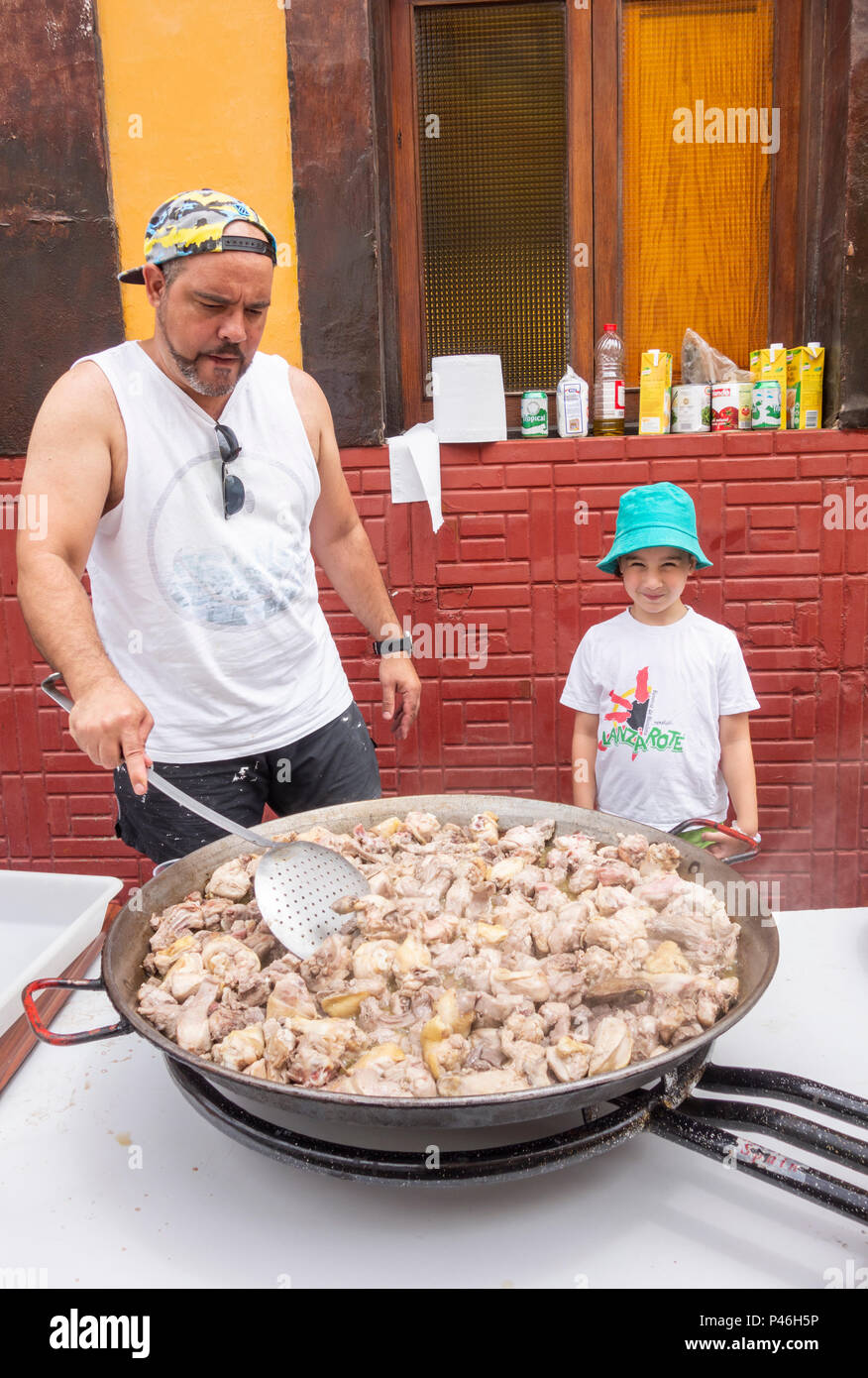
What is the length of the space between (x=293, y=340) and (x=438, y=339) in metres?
0.61

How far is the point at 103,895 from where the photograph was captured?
2.20m

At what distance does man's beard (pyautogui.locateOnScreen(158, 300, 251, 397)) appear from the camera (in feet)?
7.40

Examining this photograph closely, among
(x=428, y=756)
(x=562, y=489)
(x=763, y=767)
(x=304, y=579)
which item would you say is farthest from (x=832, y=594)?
(x=304, y=579)

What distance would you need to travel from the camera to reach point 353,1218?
1.42m

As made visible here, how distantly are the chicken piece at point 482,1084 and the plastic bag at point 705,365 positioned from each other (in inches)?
121

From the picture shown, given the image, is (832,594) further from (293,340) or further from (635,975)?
(635,975)

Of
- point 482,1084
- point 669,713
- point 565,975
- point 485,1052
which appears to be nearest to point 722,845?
point 669,713

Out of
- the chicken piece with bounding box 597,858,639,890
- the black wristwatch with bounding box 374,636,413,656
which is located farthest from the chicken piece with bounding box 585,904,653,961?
the black wristwatch with bounding box 374,636,413,656

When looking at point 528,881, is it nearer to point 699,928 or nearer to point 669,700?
point 699,928

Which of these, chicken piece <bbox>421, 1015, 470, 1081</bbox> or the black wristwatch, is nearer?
chicken piece <bbox>421, 1015, 470, 1081</bbox>

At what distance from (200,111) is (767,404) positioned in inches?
93.5

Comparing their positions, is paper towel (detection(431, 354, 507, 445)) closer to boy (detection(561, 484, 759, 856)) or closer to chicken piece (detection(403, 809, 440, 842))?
boy (detection(561, 484, 759, 856))

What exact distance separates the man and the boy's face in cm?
72

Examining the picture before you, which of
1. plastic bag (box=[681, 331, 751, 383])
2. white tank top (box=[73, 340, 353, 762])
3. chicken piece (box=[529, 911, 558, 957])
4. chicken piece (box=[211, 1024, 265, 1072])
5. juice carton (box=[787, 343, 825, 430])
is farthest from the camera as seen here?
plastic bag (box=[681, 331, 751, 383])
